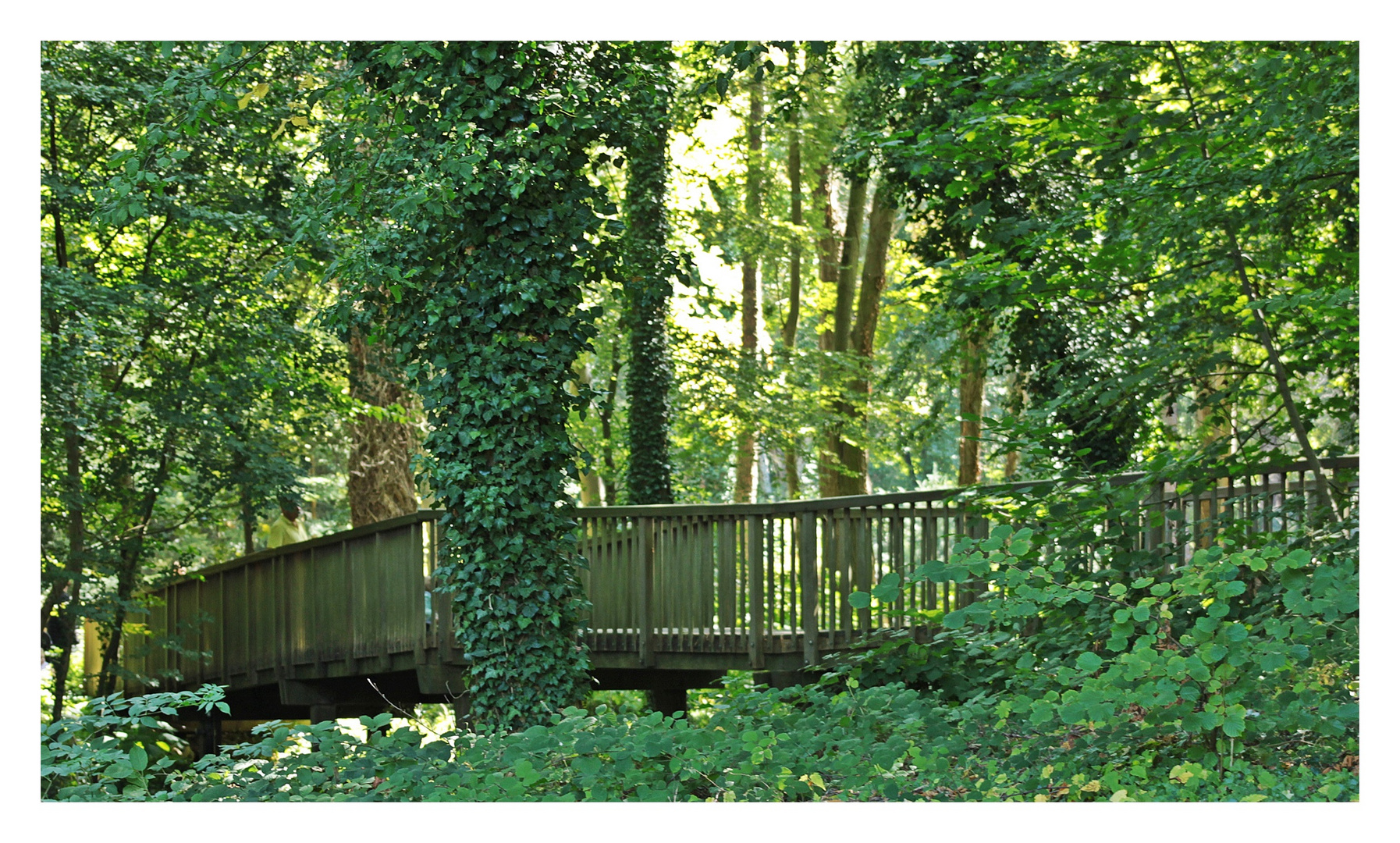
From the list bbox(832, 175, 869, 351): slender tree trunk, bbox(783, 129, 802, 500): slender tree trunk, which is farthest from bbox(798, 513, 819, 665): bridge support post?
bbox(832, 175, 869, 351): slender tree trunk

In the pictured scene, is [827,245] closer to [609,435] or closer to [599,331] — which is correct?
[609,435]

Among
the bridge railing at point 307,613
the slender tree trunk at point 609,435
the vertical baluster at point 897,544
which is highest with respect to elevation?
the slender tree trunk at point 609,435

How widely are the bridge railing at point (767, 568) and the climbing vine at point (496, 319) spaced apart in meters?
1.25

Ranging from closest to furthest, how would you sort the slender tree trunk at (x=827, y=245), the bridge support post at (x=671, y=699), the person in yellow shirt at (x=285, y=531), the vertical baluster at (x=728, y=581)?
the vertical baluster at (x=728, y=581) → the bridge support post at (x=671, y=699) → the person in yellow shirt at (x=285, y=531) → the slender tree trunk at (x=827, y=245)

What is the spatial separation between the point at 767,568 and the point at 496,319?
2818mm

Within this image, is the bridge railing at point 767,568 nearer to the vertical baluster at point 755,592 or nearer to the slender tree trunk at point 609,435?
the vertical baluster at point 755,592

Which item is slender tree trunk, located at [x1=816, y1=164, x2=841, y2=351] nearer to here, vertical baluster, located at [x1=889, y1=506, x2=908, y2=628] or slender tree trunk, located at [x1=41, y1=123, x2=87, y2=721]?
vertical baluster, located at [x1=889, y1=506, x2=908, y2=628]

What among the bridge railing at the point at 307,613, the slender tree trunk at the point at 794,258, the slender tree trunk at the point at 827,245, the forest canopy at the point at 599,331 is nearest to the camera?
the forest canopy at the point at 599,331

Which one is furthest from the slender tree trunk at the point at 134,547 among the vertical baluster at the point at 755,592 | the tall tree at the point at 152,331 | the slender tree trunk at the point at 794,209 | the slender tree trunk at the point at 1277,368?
the slender tree trunk at the point at 794,209

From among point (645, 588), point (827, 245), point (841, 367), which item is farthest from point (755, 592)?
point (827, 245)

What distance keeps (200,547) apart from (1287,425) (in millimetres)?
14141

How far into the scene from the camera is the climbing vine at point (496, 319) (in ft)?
18.1

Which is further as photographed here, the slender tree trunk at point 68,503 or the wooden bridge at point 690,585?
the slender tree trunk at point 68,503
